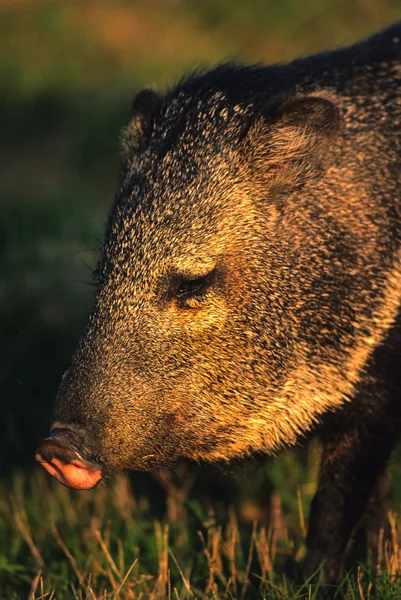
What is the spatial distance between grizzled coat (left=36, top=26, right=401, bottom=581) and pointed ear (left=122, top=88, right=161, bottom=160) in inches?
3.1

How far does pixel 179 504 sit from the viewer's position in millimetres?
5523

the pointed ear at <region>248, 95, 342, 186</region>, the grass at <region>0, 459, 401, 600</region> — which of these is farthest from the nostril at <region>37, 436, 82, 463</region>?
the pointed ear at <region>248, 95, 342, 186</region>

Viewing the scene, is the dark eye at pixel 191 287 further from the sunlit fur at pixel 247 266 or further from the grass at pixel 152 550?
the grass at pixel 152 550

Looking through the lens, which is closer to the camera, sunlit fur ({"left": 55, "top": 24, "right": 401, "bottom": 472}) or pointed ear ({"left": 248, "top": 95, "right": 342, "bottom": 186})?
sunlit fur ({"left": 55, "top": 24, "right": 401, "bottom": 472})

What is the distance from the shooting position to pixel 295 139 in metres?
3.98

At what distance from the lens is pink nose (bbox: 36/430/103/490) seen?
3473mm

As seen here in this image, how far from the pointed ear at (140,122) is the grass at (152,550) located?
1.33 m

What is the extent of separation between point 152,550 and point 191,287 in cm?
150

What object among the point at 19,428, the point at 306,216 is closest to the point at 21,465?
the point at 19,428

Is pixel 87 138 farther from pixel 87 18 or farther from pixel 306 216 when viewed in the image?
pixel 306 216

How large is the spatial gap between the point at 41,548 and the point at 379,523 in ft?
4.99

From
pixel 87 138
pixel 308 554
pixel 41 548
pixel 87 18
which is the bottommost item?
pixel 41 548

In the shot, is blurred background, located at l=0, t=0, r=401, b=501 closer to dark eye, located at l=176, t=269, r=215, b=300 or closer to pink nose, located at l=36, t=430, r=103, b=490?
dark eye, located at l=176, t=269, r=215, b=300

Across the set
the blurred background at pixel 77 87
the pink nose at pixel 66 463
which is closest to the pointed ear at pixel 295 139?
the pink nose at pixel 66 463
